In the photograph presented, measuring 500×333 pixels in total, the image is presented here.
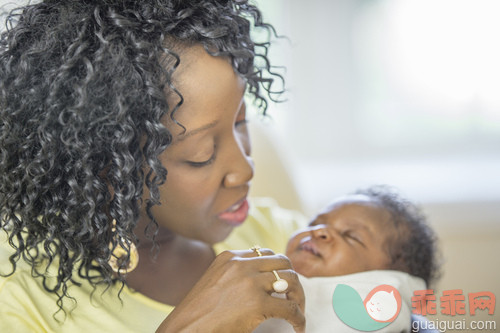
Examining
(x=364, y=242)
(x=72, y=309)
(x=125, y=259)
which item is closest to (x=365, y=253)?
(x=364, y=242)

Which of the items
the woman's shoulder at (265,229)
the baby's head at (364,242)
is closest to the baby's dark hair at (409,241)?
the baby's head at (364,242)

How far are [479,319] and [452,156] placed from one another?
1.88m

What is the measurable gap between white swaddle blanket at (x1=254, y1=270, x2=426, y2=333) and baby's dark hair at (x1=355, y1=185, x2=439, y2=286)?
0.04m

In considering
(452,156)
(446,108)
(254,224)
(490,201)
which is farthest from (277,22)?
(254,224)

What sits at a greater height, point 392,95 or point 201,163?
point 201,163

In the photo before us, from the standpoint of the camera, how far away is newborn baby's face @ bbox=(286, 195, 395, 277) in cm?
132

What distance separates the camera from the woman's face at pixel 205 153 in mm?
1083

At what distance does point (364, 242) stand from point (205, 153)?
1.61ft

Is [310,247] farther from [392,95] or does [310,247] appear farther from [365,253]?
[392,95]

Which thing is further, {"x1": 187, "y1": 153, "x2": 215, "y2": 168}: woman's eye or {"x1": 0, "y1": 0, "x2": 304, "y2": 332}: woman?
{"x1": 187, "y1": 153, "x2": 215, "y2": 168}: woman's eye

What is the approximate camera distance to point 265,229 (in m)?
1.61

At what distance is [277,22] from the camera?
9.56ft

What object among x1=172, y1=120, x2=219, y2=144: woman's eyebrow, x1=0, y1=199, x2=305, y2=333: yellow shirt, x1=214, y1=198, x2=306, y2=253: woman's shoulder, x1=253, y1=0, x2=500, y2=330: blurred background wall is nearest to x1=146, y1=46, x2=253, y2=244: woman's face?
x1=172, y1=120, x2=219, y2=144: woman's eyebrow

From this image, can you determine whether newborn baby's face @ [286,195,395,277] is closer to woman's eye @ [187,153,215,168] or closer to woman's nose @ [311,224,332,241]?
woman's nose @ [311,224,332,241]
